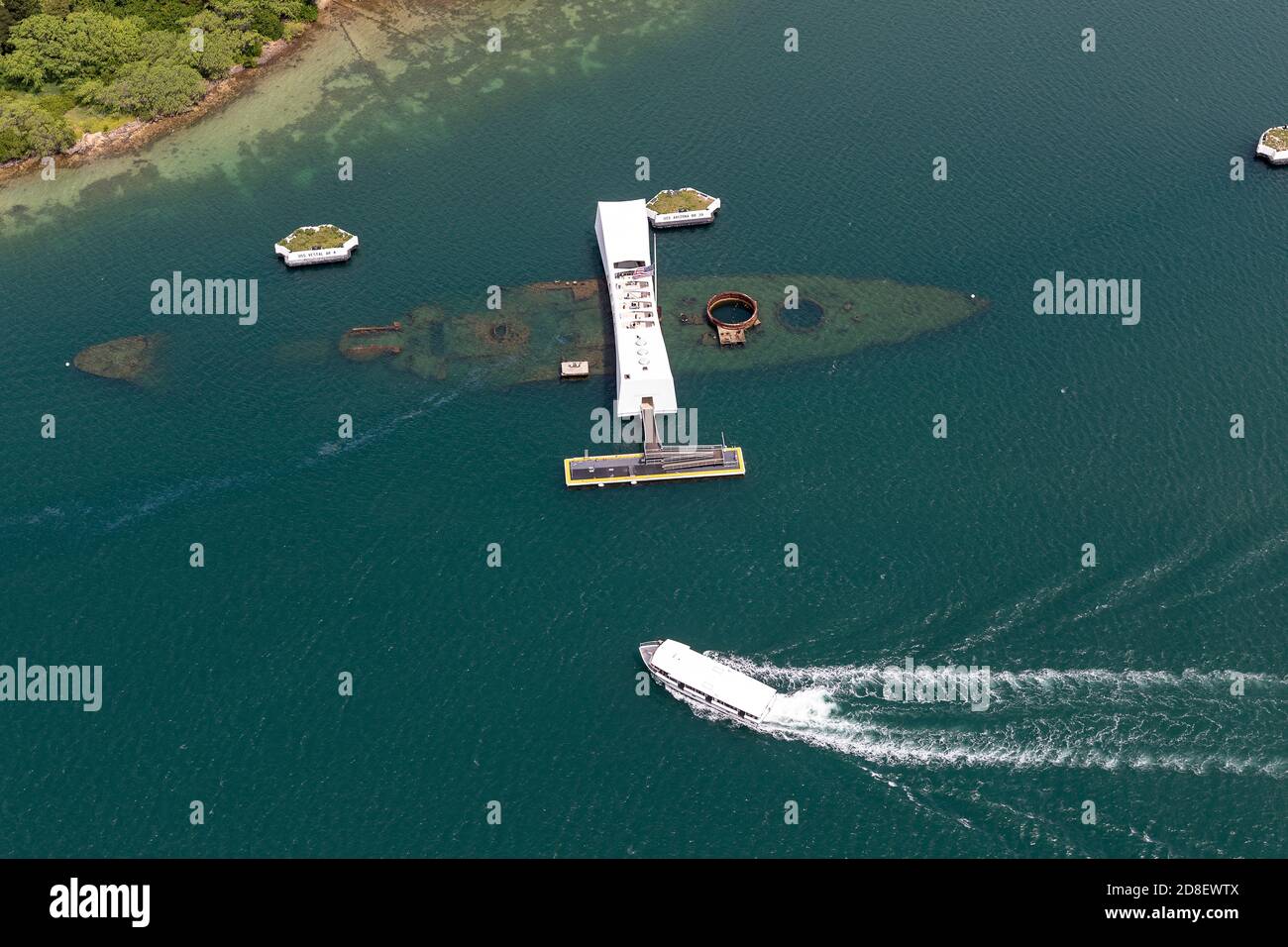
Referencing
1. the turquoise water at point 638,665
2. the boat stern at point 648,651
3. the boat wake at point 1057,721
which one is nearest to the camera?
the turquoise water at point 638,665

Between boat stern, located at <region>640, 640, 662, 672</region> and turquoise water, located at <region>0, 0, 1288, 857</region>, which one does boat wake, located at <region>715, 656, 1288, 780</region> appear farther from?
boat stern, located at <region>640, 640, 662, 672</region>

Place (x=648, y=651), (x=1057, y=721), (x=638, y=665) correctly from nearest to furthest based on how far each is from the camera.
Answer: (x=1057, y=721) → (x=648, y=651) → (x=638, y=665)

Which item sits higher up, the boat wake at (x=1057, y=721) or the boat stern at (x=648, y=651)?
the boat stern at (x=648, y=651)

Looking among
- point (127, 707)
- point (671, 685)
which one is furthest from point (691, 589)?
point (127, 707)

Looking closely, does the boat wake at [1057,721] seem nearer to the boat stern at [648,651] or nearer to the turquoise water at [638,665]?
the turquoise water at [638,665]

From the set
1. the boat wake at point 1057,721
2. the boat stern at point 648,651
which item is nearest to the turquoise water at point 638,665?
the boat wake at point 1057,721

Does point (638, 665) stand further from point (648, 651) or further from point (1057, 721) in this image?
point (1057, 721)

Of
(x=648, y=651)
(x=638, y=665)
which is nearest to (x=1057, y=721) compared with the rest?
(x=648, y=651)
